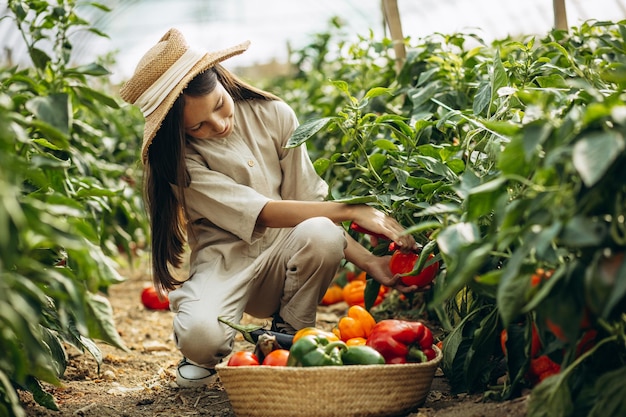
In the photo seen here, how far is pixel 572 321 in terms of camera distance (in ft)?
5.35

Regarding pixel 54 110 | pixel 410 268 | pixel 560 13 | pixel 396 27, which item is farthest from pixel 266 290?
pixel 560 13

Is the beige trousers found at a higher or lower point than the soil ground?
higher

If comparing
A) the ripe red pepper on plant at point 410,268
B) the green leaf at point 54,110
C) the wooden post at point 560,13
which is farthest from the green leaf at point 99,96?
the wooden post at point 560,13

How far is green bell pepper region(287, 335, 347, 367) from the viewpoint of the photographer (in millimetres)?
2133

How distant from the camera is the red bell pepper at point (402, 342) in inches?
90.6

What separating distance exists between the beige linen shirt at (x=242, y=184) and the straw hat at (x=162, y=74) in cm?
23

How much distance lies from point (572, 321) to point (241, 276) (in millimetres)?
1526

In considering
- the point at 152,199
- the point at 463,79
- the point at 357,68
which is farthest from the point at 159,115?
the point at 357,68

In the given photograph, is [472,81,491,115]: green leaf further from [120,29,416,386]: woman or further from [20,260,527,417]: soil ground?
[20,260,527,417]: soil ground

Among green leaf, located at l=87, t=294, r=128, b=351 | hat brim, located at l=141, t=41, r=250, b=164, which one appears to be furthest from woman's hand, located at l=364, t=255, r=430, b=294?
→ green leaf, located at l=87, t=294, r=128, b=351

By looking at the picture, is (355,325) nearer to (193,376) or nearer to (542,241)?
(193,376)

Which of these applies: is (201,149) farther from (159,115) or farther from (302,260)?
(302,260)

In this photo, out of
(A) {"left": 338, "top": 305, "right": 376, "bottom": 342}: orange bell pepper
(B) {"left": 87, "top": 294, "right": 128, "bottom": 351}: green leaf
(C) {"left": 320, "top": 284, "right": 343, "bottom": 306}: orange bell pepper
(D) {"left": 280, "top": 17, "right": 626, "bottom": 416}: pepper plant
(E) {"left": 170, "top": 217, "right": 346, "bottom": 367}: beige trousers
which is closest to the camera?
(D) {"left": 280, "top": 17, "right": 626, "bottom": 416}: pepper plant

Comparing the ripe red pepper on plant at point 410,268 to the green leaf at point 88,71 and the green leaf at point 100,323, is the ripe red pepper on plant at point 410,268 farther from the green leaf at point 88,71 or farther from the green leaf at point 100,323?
the green leaf at point 88,71
